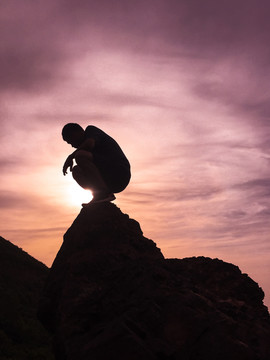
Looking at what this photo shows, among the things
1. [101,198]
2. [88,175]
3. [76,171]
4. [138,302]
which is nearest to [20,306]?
[101,198]

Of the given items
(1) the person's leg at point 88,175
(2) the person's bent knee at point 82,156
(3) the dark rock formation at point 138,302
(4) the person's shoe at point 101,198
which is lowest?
(3) the dark rock formation at point 138,302

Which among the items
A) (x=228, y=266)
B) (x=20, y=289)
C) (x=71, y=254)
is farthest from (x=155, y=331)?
(x=20, y=289)

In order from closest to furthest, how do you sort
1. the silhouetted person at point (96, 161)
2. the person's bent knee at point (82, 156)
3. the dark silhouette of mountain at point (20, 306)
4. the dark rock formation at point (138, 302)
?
the dark rock formation at point (138, 302), the person's bent knee at point (82, 156), the silhouetted person at point (96, 161), the dark silhouette of mountain at point (20, 306)

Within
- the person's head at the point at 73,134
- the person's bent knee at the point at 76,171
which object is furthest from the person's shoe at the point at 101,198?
the person's head at the point at 73,134

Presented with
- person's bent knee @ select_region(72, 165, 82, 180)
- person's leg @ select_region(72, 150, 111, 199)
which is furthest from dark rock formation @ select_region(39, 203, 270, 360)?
person's bent knee @ select_region(72, 165, 82, 180)

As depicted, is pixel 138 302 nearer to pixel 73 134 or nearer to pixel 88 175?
pixel 88 175

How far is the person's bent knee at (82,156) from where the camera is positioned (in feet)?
31.5

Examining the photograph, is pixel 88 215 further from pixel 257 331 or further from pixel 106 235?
pixel 257 331

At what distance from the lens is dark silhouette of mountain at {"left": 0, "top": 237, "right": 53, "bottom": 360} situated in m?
22.0

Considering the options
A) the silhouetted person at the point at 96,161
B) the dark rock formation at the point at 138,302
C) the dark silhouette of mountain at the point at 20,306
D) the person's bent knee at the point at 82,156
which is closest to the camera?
the dark rock formation at the point at 138,302

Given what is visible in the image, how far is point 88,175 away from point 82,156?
1.58ft

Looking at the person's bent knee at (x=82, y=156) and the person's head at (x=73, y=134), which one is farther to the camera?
the person's head at (x=73, y=134)

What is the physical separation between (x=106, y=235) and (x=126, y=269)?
1035 millimetres

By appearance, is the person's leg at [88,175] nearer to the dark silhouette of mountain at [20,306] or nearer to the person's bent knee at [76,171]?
the person's bent knee at [76,171]
